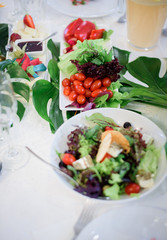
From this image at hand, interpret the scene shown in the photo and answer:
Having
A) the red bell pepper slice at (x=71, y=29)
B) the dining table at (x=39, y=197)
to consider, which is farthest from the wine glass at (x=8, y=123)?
the red bell pepper slice at (x=71, y=29)

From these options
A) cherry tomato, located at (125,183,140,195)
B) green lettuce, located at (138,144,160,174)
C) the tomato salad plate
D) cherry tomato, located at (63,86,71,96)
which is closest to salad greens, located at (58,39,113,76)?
the tomato salad plate

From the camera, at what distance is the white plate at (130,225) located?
0.74 metres

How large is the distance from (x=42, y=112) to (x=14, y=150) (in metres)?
0.21

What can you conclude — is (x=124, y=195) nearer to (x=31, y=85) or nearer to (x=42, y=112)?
(x=42, y=112)

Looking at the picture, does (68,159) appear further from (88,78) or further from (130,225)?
(88,78)

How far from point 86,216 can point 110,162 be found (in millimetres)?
180

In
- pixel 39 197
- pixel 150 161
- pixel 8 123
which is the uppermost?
pixel 8 123

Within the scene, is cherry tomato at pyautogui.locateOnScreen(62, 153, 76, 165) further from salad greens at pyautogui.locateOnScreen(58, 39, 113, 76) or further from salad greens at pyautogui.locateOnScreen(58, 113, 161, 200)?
salad greens at pyautogui.locateOnScreen(58, 39, 113, 76)

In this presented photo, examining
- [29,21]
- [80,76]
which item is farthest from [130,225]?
[29,21]

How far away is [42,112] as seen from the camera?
1.17 metres

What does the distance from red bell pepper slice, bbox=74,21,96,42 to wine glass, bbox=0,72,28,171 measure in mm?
738

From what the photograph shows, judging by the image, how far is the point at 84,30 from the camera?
1.55 metres

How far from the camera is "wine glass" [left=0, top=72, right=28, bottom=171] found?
86 cm

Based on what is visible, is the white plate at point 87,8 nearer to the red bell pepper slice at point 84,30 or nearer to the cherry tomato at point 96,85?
the red bell pepper slice at point 84,30
